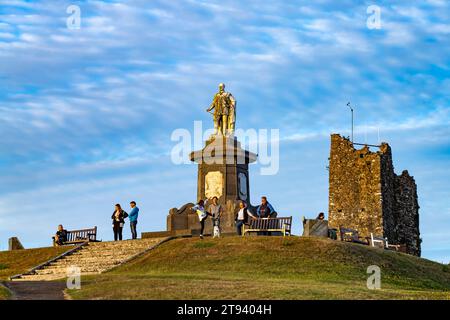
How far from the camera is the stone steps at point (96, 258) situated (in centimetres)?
3503

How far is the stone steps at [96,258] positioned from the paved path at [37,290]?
427 centimetres

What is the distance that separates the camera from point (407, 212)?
64.2m

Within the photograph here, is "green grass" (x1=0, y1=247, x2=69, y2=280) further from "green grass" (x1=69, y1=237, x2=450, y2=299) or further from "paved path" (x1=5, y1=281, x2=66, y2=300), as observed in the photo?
"paved path" (x1=5, y1=281, x2=66, y2=300)

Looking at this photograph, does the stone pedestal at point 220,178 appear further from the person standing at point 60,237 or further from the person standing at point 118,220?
the person standing at point 60,237

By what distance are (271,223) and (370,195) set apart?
24000 mm

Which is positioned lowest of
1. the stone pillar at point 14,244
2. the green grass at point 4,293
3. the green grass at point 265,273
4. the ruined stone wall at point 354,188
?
the green grass at point 4,293

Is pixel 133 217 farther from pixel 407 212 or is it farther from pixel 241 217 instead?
pixel 407 212

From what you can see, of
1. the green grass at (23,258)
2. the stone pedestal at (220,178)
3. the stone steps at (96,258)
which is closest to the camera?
the stone steps at (96,258)

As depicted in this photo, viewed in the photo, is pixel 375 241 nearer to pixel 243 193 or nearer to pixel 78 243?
pixel 243 193

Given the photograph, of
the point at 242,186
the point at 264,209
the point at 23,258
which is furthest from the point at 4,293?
the point at 242,186

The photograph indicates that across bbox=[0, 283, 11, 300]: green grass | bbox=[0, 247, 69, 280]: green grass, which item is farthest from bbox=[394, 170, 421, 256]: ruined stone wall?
bbox=[0, 283, 11, 300]: green grass

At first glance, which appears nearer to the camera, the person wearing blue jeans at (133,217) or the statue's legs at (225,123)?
the person wearing blue jeans at (133,217)

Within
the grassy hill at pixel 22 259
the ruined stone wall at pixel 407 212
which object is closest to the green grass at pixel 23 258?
the grassy hill at pixel 22 259
